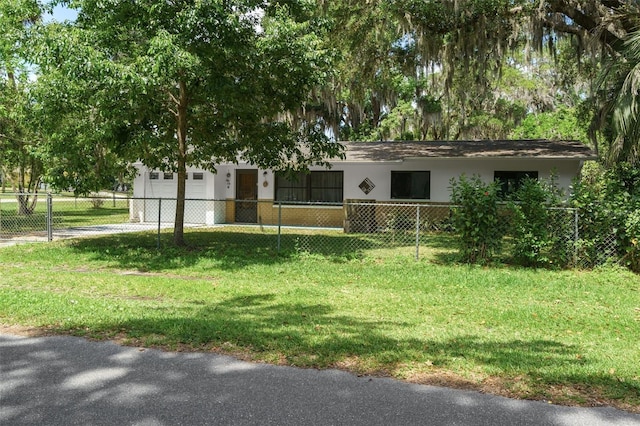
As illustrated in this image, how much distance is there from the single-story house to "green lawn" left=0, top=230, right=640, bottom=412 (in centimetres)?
681

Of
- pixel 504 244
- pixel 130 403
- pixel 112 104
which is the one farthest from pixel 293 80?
pixel 130 403

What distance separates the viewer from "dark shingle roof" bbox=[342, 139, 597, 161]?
1596 centimetres

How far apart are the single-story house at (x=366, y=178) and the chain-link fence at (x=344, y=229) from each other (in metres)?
0.08

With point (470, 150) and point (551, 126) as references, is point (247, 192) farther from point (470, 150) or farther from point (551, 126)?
point (551, 126)

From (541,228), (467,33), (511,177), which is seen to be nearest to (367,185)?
(511,177)

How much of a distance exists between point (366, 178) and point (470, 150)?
3.76 metres

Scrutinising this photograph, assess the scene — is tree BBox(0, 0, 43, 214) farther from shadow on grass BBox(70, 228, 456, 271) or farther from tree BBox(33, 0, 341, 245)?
shadow on grass BBox(70, 228, 456, 271)

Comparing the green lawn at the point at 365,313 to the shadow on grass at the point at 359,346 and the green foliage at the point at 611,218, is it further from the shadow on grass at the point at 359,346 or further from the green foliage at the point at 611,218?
the green foliage at the point at 611,218

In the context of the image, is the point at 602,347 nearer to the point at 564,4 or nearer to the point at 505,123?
the point at 564,4

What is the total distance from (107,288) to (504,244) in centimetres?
757

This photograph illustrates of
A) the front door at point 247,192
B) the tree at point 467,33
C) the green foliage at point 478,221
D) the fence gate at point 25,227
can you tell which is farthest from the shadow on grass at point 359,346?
the front door at point 247,192

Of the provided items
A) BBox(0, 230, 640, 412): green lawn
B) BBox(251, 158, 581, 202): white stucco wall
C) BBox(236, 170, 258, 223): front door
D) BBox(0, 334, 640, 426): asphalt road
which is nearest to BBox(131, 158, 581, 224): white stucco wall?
BBox(251, 158, 581, 202): white stucco wall

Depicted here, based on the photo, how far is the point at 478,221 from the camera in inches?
381

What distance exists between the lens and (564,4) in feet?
40.3
